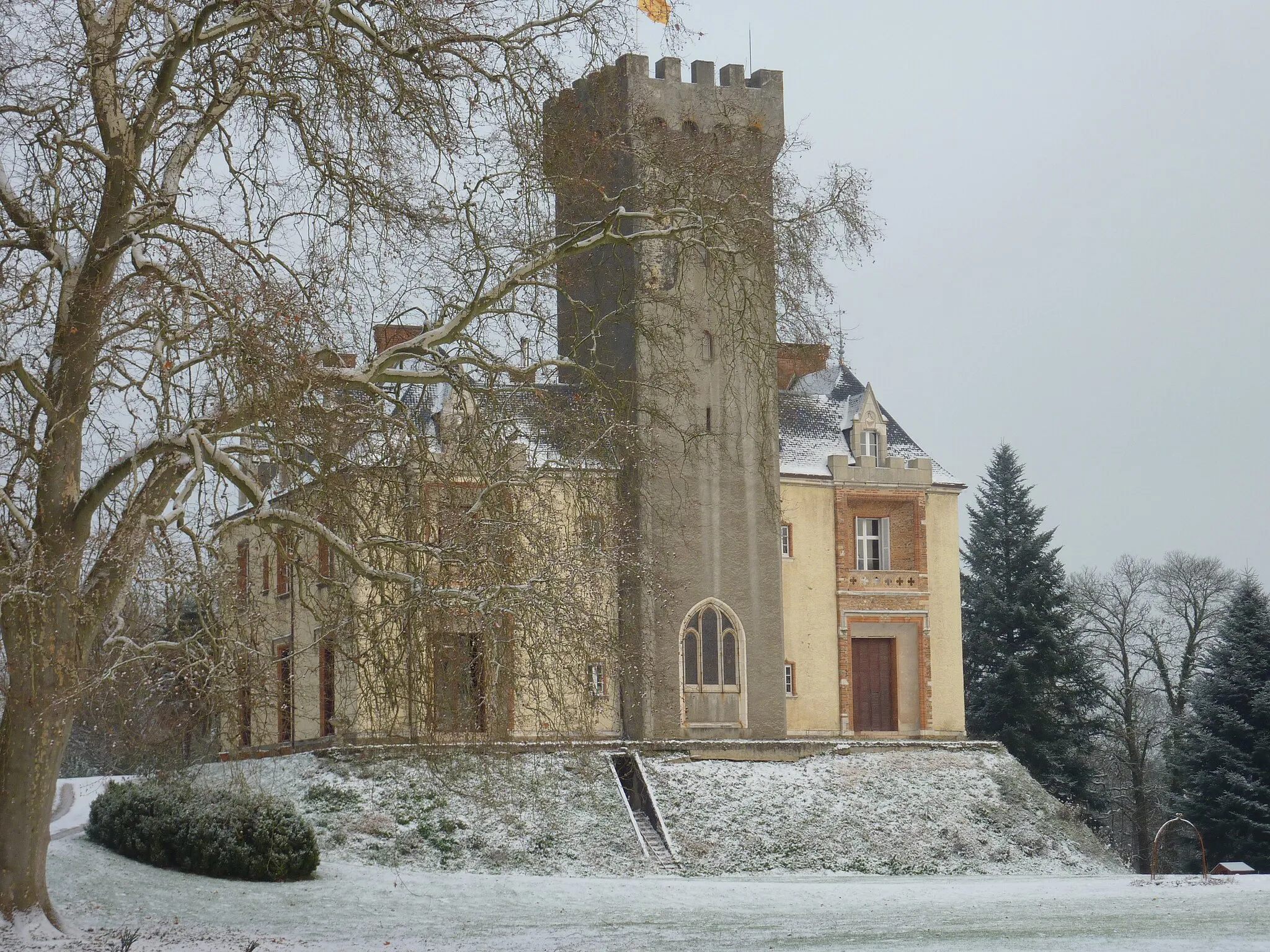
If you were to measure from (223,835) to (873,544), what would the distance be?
1877cm

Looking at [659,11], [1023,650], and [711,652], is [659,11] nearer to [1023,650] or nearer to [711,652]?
[711,652]

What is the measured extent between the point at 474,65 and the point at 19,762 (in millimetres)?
7751

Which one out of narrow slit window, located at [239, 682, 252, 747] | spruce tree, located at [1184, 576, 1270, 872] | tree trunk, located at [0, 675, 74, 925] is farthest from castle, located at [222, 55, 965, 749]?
spruce tree, located at [1184, 576, 1270, 872]

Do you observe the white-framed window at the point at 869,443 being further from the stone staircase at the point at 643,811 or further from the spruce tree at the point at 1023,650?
the stone staircase at the point at 643,811

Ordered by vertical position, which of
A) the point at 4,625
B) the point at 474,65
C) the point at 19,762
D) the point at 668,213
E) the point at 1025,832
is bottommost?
the point at 1025,832

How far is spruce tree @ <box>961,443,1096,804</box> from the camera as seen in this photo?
3922cm

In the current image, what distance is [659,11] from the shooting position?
13.6 meters

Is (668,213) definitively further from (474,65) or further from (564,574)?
(564,574)

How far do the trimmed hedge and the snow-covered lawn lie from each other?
0.33 meters

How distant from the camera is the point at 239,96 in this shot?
13.0 m

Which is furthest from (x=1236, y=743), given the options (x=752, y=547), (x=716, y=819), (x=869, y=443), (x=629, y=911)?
(x=629, y=911)

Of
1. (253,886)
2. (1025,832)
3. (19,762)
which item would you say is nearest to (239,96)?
(19,762)

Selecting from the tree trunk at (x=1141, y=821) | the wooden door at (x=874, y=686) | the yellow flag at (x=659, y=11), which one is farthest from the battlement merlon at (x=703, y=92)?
the tree trunk at (x=1141, y=821)

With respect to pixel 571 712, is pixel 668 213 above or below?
above
